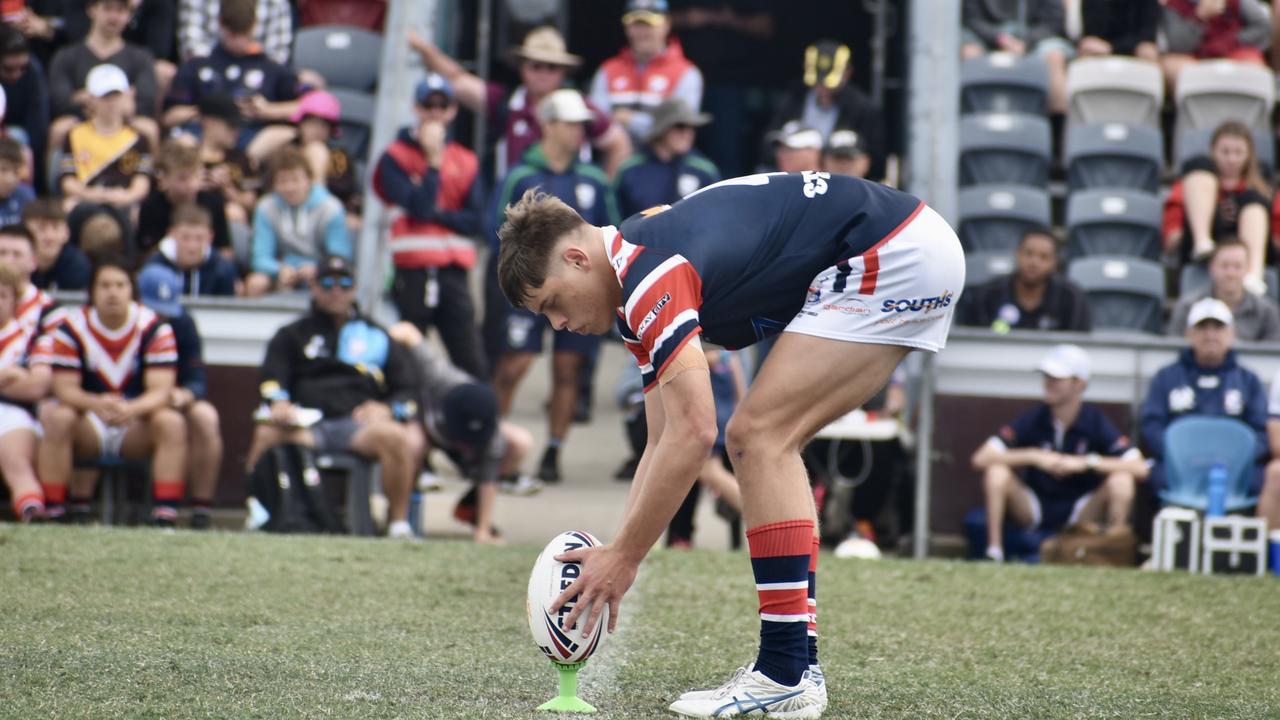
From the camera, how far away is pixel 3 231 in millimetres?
9266

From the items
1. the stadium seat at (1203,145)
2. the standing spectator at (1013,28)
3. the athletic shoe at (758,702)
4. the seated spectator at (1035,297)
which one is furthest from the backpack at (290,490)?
Answer: the standing spectator at (1013,28)

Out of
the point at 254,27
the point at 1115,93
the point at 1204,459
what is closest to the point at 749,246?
the point at 1204,459

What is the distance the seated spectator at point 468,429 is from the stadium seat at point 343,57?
3710 millimetres

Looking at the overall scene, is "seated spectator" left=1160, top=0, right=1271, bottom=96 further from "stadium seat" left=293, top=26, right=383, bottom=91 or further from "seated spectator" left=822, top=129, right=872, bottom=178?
"stadium seat" left=293, top=26, right=383, bottom=91

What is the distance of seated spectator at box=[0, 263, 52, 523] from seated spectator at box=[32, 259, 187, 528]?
0.33 ft

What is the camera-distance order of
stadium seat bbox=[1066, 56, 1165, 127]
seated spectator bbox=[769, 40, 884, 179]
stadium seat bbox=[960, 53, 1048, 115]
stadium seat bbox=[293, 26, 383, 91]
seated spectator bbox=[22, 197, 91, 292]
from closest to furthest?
seated spectator bbox=[22, 197, 91, 292]
seated spectator bbox=[769, 40, 884, 179]
stadium seat bbox=[1066, 56, 1165, 127]
stadium seat bbox=[960, 53, 1048, 115]
stadium seat bbox=[293, 26, 383, 91]

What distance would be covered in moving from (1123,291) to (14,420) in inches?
260

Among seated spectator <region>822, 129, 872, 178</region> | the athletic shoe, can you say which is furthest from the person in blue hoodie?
the athletic shoe

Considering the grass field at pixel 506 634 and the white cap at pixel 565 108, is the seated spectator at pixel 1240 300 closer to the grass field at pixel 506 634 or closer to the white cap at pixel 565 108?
the grass field at pixel 506 634

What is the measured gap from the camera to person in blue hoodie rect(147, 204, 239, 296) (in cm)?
973

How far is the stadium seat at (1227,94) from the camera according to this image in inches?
458

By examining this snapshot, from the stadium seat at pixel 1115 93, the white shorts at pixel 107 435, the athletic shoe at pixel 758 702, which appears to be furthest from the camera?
the stadium seat at pixel 1115 93

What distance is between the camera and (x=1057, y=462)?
8.91 meters

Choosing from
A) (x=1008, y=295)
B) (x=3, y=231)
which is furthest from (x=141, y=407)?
(x=1008, y=295)
